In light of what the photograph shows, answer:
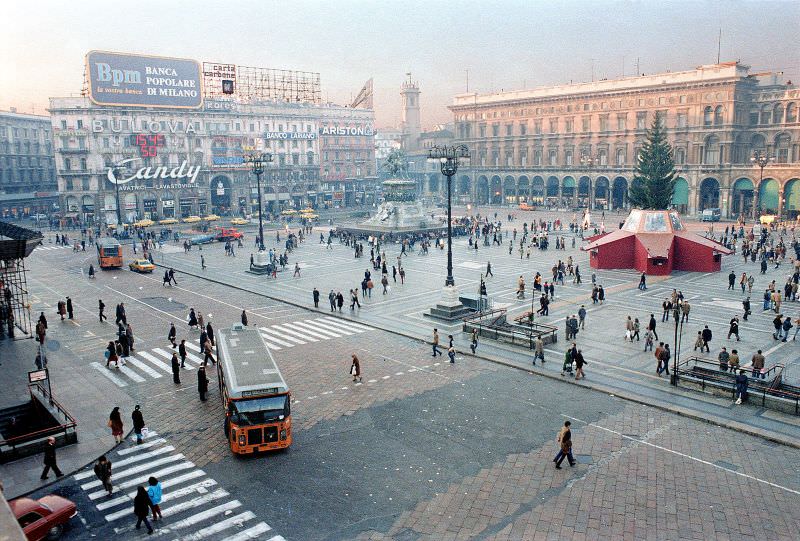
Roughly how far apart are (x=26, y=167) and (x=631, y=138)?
331 ft

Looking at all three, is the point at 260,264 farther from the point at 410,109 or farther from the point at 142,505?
the point at 410,109

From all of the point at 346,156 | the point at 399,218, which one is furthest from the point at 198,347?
the point at 346,156

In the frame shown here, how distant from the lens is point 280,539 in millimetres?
13430

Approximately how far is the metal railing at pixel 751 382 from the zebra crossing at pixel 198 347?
15018 millimetres

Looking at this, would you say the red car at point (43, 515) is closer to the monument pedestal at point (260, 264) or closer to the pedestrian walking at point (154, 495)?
the pedestrian walking at point (154, 495)

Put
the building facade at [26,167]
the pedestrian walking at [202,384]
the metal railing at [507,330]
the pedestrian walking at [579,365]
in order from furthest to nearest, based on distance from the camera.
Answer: the building facade at [26,167] → the metal railing at [507,330] → the pedestrian walking at [579,365] → the pedestrian walking at [202,384]

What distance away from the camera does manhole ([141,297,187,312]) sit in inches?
1463

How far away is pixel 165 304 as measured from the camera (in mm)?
38250

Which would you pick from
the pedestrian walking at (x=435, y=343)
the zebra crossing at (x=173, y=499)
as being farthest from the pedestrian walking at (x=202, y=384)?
the pedestrian walking at (x=435, y=343)

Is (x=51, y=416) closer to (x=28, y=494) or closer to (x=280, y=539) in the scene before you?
(x=28, y=494)

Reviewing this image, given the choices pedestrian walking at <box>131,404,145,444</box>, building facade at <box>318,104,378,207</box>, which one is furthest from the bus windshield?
building facade at <box>318,104,378,207</box>

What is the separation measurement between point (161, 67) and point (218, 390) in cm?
7740

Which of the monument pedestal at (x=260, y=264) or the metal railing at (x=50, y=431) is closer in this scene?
the metal railing at (x=50, y=431)

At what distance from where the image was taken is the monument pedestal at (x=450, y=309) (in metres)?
32.3
